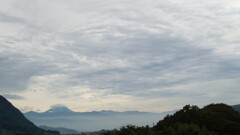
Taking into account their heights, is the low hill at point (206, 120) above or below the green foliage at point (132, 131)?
above

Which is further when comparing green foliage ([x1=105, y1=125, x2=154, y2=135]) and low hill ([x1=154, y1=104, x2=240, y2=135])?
low hill ([x1=154, y1=104, x2=240, y2=135])

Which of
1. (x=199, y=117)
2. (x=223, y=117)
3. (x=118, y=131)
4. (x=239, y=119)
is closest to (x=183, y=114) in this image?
(x=199, y=117)

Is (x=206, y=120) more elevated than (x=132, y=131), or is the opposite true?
(x=206, y=120)

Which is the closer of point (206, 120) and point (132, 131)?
point (132, 131)

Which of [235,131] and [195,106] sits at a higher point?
[195,106]

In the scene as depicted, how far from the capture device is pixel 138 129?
54.3 m

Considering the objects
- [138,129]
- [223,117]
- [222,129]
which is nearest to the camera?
[138,129]

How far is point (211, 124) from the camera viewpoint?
70.2 m

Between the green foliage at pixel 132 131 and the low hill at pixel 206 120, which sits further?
the low hill at pixel 206 120

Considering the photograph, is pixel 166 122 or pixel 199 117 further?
pixel 166 122

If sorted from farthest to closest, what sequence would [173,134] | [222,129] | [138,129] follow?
[222,129], [138,129], [173,134]

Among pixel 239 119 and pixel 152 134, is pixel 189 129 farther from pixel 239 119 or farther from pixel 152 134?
pixel 239 119

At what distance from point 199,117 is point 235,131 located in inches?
269

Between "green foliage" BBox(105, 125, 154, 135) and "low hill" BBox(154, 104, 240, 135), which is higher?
"low hill" BBox(154, 104, 240, 135)
